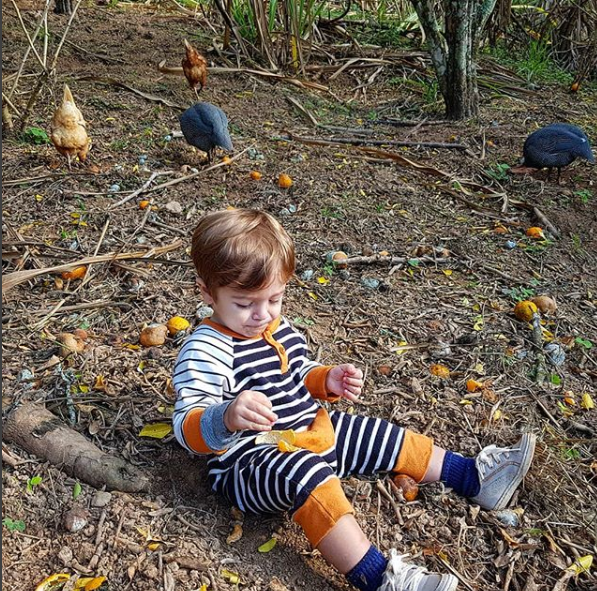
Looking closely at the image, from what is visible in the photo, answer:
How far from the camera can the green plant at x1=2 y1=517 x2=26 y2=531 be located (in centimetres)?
189

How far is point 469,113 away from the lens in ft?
17.3

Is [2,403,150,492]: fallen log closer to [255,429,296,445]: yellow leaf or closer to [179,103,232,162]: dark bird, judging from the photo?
[255,429,296,445]: yellow leaf

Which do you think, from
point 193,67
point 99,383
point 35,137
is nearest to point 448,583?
point 99,383

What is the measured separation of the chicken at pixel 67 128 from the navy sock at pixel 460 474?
2.81 meters

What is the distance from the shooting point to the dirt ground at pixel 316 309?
1.98m

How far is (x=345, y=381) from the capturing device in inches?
83.6

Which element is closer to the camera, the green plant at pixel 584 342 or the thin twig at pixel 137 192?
the green plant at pixel 584 342

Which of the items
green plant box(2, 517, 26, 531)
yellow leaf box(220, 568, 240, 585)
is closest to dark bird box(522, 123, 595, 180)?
yellow leaf box(220, 568, 240, 585)

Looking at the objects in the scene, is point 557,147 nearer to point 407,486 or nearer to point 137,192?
point 137,192

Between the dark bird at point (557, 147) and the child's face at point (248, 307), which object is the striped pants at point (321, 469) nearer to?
the child's face at point (248, 307)

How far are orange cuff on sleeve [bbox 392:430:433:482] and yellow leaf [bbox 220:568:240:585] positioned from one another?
0.65 meters

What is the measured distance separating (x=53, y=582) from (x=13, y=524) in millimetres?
238

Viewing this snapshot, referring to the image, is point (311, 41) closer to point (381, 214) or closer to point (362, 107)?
point (362, 107)

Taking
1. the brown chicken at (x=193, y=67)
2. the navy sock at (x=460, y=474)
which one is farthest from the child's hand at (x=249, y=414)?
the brown chicken at (x=193, y=67)
